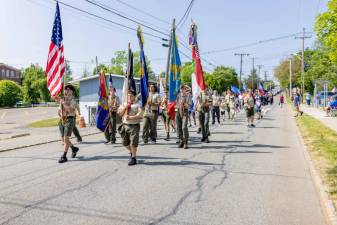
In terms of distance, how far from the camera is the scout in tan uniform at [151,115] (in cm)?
1212

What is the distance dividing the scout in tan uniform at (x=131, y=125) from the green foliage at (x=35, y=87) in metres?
82.0

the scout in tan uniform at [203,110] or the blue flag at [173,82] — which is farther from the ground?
the blue flag at [173,82]

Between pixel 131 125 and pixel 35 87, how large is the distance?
83.8 m

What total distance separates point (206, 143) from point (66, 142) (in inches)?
193

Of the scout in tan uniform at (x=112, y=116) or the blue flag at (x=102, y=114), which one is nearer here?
the scout in tan uniform at (x=112, y=116)

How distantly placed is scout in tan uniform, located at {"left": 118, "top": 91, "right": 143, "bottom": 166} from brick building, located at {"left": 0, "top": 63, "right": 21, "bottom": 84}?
106 meters

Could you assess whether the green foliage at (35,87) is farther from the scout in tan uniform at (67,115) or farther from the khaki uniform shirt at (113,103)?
the scout in tan uniform at (67,115)

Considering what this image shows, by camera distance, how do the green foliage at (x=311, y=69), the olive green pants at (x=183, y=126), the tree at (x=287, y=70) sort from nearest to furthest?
the olive green pants at (x=183, y=126) → the green foliage at (x=311, y=69) → the tree at (x=287, y=70)

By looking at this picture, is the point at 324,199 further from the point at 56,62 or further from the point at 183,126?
the point at 56,62

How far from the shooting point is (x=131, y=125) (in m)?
8.52

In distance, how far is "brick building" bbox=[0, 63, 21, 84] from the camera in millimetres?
104688

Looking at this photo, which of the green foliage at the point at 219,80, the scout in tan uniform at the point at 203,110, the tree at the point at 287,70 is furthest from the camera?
the tree at the point at 287,70

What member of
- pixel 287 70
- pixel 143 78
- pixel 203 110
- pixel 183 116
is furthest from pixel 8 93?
pixel 183 116

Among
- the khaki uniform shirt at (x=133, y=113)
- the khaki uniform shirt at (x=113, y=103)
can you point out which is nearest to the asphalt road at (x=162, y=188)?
the khaki uniform shirt at (x=133, y=113)
